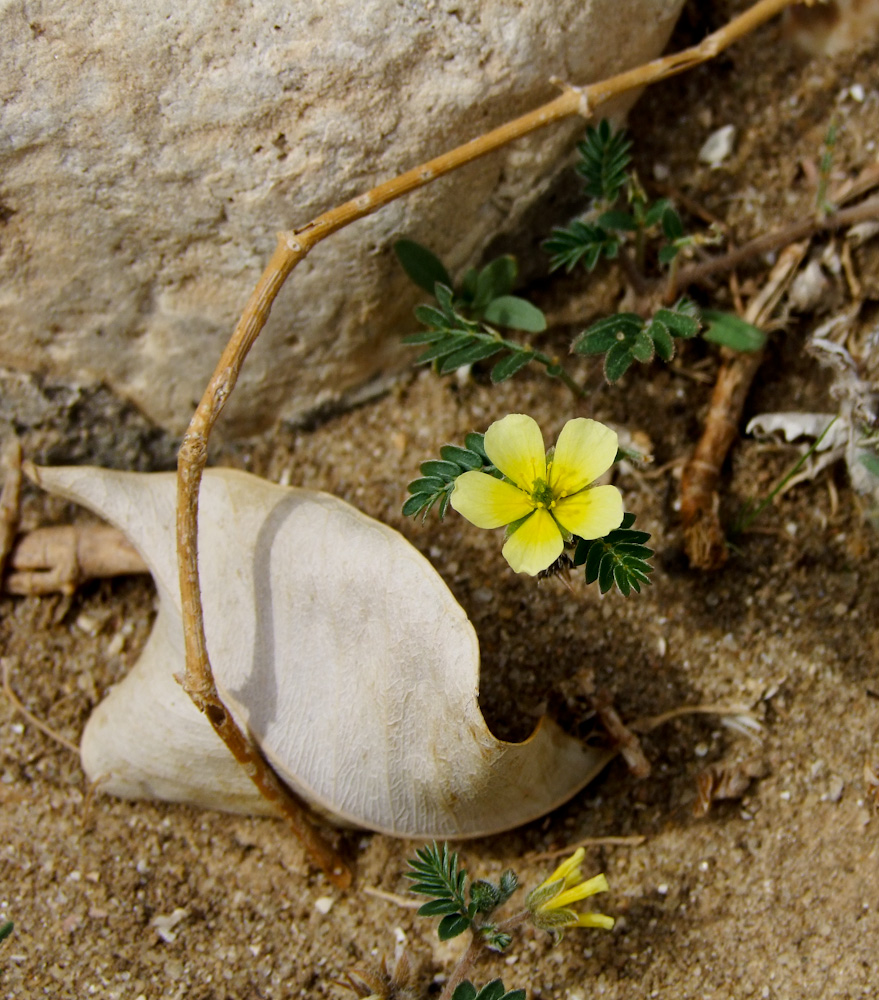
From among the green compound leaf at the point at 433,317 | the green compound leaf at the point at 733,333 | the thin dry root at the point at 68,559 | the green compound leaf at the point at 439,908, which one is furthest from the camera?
the thin dry root at the point at 68,559

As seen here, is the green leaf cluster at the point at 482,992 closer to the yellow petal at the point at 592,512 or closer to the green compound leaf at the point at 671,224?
the yellow petal at the point at 592,512

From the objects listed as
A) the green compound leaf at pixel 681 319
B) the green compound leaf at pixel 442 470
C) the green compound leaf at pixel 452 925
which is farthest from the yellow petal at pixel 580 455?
the green compound leaf at pixel 452 925

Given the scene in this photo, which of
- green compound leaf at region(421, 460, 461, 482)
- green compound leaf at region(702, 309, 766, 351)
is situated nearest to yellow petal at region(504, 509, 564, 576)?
green compound leaf at region(421, 460, 461, 482)

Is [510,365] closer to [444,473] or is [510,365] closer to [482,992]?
[444,473]

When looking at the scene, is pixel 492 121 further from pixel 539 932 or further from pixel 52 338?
pixel 539 932

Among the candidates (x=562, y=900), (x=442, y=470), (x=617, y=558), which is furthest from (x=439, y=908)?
(x=442, y=470)
